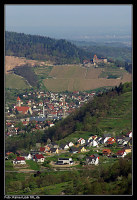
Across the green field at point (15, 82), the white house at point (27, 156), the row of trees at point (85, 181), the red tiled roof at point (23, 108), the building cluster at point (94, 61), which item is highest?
the building cluster at point (94, 61)

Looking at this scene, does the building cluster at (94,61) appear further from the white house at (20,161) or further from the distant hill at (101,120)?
the white house at (20,161)

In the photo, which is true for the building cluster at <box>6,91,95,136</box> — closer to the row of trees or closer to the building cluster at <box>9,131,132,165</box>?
the building cluster at <box>9,131,132,165</box>

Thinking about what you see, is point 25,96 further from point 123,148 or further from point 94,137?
point 123,148

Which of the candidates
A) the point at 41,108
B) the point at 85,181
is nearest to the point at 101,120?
the point at 85,181

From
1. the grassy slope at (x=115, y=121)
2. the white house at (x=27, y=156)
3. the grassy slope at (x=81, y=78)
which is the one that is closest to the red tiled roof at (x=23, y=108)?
the grassy slope at (x=81, y=78)

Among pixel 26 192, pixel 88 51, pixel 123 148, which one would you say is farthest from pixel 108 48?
pixel 26 192

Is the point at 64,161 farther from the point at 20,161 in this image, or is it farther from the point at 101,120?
the point at 101,120

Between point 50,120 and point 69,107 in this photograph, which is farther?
point 69,107
